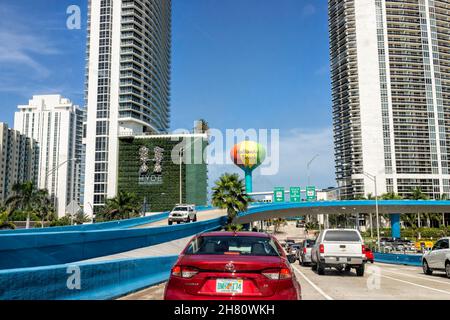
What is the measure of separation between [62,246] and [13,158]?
177933mm

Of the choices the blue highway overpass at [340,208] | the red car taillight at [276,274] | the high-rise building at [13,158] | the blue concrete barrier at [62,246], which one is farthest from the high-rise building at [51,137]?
the red car taillight at [276,274]

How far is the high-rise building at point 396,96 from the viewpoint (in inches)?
5571

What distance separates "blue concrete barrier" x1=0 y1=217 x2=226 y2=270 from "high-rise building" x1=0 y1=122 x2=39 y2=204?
15525 centimetres

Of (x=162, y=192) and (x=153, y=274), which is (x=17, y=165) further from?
(x=153, y=274)

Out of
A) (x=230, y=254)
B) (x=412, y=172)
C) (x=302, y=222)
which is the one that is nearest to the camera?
(x=230, y=254)

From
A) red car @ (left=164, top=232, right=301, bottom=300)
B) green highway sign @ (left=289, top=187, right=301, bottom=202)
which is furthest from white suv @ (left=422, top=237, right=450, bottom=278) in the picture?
green highway sign @ (left=289, top=187, right=301, bottom=202)

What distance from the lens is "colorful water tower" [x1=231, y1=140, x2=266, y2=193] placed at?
91.0m

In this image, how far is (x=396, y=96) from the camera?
143750 millimetres

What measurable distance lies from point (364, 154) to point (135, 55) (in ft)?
272

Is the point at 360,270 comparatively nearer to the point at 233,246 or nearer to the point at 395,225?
the point at 233,246

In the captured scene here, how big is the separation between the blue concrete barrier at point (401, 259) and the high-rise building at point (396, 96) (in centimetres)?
10799

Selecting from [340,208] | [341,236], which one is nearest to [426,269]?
[341,236]

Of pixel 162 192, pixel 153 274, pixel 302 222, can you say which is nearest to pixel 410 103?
pixel 302 222
